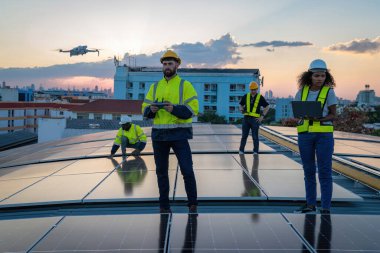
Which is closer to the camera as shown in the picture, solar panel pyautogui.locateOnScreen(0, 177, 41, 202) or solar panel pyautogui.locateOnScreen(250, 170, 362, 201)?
solar panel pyautogui.locateOnScreen(250, 170, 362, 201)

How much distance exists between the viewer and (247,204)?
5.25m

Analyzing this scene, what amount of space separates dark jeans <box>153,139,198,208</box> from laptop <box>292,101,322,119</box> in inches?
52.6

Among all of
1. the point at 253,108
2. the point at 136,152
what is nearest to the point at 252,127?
the point at 253,108

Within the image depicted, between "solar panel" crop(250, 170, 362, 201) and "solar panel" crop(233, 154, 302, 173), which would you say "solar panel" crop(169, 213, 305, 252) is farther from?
"solar panel" crop(233, 154, 302, 173)

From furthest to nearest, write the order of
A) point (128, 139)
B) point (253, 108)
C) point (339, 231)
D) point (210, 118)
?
point (210, 118), point (128, 139), point (253, 108), point (339, 231)

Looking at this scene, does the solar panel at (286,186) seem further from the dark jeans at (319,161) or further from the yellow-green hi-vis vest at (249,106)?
the yellow-green hi-vis vest at (249,106)

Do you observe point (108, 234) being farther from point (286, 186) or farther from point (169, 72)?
point (286, 186)

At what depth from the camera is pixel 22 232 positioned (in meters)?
4.16

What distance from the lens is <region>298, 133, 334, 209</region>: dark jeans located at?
485cm

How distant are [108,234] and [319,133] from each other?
267 centimetres

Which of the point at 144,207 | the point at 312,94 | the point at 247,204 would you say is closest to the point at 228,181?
the point at 247,204

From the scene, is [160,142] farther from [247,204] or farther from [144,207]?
[247,204]

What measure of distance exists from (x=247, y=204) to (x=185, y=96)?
1648 mm

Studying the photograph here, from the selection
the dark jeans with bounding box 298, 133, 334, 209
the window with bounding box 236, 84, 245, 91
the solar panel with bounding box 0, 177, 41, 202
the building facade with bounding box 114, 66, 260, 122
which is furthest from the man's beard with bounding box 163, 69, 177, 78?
the window with bounding box 236, 84, 245, 91
